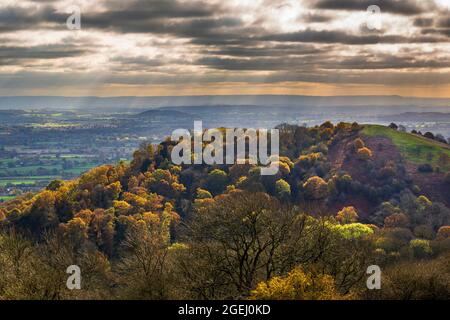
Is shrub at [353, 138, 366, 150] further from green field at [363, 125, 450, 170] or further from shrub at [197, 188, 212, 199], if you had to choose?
shrub at [197, 188, 212, 199]

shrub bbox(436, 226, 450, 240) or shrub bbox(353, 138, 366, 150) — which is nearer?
shrub bbox(436, 226, 450, 240)

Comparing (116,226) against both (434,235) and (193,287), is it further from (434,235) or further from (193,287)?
(193,287)

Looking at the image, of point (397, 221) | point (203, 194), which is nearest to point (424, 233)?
point (397, 221)

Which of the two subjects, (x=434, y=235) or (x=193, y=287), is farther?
(x=434, y=235)

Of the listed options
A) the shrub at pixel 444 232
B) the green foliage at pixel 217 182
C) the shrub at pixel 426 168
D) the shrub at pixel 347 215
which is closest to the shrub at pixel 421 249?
the shrub at pixel 444 232

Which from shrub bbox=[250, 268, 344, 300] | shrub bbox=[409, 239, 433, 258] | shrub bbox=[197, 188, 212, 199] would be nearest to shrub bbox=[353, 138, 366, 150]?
shrub bbox=[197, 188, 212, 199]

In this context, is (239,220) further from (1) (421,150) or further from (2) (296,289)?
(1) (421,150)

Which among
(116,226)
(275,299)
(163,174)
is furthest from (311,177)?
(275,299)

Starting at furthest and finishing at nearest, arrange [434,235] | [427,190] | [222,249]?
[427,190] < [434,235] < [222,249]
